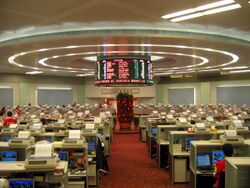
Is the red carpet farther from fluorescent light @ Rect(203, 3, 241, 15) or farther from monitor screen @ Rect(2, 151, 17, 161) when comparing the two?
fluorescent light @ Rect(203, 3, 241, 15)

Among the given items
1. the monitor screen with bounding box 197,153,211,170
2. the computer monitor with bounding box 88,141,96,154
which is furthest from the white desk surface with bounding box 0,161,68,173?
the computer monitor with bounding box 88,141,96,154

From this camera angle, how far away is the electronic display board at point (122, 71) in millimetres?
12586

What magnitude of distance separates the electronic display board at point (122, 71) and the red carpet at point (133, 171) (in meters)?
2.66

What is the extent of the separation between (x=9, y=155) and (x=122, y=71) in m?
6.99

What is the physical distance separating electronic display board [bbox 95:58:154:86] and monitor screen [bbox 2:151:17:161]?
21.8 feet

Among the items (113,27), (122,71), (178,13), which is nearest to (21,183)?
(178,13)

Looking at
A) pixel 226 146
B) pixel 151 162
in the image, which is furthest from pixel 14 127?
pixel 226 146

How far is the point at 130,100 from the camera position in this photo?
17.6 metres

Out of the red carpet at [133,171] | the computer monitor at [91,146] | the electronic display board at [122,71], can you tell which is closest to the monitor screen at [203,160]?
the red carpet at [133,171]

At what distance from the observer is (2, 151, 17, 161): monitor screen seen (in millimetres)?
6316

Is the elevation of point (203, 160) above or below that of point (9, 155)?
below

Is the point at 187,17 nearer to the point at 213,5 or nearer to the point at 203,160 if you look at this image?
the point at 213,5

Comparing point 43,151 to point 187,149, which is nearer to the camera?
point 43,151

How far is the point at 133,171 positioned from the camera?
9023 mm
